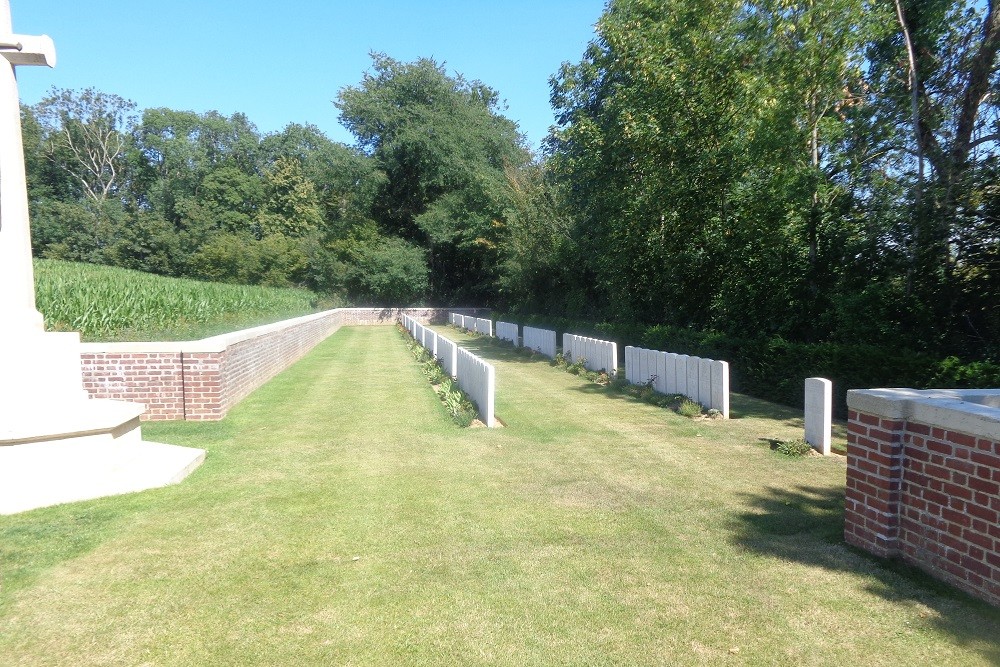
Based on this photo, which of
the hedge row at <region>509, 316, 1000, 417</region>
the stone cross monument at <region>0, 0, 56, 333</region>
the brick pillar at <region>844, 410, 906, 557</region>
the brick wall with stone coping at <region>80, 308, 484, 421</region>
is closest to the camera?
the brick pillar at <region>844, 410, 906, 557</region>

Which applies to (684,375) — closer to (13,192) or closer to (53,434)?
(53,434)

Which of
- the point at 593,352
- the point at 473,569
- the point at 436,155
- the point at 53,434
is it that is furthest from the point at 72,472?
the point at 436,155

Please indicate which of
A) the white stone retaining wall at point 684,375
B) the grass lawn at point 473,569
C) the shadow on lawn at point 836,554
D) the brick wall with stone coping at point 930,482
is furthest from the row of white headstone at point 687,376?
the brick wall with stone coping at point 930,482

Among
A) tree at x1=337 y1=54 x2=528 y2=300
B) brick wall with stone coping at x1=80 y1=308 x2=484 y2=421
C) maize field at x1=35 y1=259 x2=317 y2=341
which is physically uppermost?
tree at x1=337 y1=54 x2=528 y2=300

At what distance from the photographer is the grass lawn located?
3584 millimetres

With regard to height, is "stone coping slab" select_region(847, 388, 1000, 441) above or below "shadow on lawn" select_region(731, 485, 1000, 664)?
above

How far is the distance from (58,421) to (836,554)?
6.45 m

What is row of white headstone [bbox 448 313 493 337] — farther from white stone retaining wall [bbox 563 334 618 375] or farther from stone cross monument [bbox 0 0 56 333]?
stone cross monument [bbox 0 0 56 333]

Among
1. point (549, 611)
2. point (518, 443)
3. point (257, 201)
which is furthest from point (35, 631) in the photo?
point (257, 201)

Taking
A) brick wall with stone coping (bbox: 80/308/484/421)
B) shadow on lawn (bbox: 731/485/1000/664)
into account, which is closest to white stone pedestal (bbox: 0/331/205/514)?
brick wall with stone coping (bbox: 80/308/484/421)

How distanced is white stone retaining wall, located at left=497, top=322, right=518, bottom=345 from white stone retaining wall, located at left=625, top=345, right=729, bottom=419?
13827mm

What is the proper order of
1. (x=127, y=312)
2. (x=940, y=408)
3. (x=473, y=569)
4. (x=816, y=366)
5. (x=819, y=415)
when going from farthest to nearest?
(x=127, y=312) → (x=816, y=366) → (x=819, y=415) → (x=473, y=569) → (x=940, y=408)

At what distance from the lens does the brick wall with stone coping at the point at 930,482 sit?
153 inches

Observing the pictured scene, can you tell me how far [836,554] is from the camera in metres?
4.82
